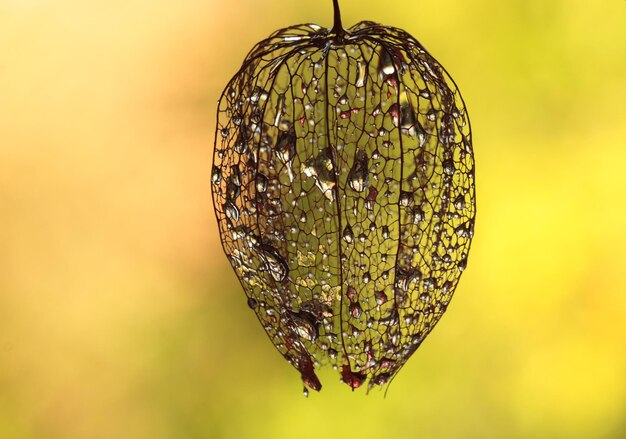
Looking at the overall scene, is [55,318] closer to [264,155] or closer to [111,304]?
[111,304]

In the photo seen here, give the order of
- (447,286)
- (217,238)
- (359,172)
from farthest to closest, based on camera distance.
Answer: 1. (217,238)
2. (447,286)
3. (359,172)

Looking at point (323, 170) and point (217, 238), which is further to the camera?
point (217, 238)

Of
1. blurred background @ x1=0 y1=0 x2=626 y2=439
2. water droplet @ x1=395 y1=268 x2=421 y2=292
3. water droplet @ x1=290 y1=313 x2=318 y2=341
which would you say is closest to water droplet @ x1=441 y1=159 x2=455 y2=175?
water droplet @ x1=395 y1=268 x2=421 y2=292

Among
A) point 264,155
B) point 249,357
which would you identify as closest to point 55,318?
point 249,357

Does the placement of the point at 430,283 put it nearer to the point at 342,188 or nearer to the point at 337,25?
the point at 342,188

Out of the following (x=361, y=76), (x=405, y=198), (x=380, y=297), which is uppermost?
(x=361, y=76)

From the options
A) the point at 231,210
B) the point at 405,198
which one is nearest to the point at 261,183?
the point at 231,210
